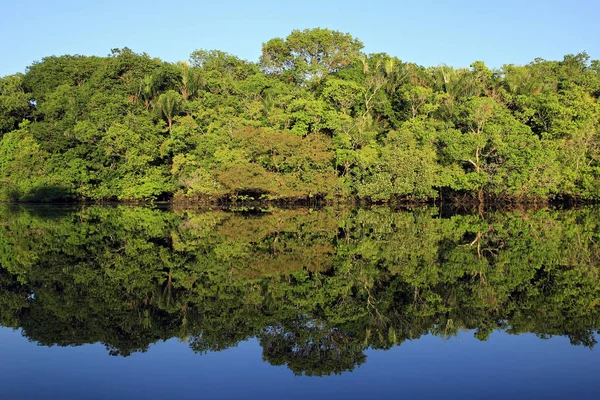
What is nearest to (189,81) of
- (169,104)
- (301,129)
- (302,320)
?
(169,104)

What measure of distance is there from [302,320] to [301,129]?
3259 centimetres

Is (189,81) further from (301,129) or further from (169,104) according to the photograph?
(301,129)

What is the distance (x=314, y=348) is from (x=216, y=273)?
5.95 m

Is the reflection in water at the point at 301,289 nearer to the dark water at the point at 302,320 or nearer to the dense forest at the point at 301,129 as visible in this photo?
the dark water at the point at 302,320

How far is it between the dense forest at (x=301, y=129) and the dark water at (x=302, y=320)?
70.5ft

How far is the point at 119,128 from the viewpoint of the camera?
4528 cm

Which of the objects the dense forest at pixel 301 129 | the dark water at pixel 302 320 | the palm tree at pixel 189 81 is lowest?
the dark water at pixel 302 320

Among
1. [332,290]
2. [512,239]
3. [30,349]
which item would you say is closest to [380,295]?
[332,290]

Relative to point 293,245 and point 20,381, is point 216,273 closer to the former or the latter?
point 293,245

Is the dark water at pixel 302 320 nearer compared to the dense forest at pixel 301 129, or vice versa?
the dark water at pixel 302 320

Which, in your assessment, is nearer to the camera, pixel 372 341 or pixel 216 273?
pixel 372 341

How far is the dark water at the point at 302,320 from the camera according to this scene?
6859 mm

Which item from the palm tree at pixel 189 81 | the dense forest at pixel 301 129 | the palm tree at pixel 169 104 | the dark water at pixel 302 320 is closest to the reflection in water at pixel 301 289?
the dark water at pixel 302 320

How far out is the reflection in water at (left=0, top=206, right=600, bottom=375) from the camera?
28.5ft
